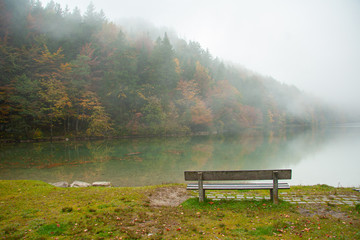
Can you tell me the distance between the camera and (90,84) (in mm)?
41000

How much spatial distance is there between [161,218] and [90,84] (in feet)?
135

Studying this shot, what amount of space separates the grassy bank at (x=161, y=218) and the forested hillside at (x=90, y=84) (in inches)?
1234

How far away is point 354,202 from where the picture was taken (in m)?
5.93

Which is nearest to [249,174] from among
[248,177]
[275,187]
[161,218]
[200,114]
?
[248,177]

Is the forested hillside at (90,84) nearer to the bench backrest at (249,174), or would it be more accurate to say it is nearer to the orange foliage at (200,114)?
the orange foliage at (200,114)

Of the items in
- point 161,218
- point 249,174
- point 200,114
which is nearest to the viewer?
point 161,218

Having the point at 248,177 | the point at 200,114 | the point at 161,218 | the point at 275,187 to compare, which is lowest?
the point at 161,218

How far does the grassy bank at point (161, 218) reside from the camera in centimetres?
413

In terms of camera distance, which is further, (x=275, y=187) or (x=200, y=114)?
(x=200, y=114)

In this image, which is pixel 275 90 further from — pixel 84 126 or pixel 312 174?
pixel 312 174

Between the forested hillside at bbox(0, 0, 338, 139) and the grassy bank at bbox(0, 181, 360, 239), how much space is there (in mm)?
31335

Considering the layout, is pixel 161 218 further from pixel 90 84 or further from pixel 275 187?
pixel 90 84

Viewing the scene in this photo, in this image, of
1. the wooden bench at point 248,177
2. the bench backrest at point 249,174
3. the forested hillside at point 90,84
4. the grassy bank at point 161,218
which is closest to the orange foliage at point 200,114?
the forested hillside at point 90,84

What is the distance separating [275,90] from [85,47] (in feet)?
321
